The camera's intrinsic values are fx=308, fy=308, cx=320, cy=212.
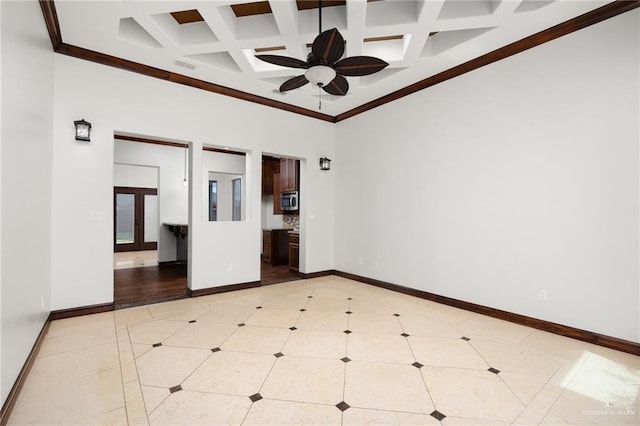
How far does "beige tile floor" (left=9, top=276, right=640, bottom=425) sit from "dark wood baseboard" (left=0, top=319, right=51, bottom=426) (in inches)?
2.1

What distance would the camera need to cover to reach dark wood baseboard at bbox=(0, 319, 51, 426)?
6.27ft

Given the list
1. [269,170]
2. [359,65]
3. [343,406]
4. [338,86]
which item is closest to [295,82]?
[338,86]

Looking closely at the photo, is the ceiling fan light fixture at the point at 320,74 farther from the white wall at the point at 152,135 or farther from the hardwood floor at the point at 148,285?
the hardwood floor at the point at 148,285

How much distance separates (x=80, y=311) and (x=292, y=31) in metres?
4.23

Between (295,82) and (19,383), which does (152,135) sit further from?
(19,383)

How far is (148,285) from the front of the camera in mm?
5363

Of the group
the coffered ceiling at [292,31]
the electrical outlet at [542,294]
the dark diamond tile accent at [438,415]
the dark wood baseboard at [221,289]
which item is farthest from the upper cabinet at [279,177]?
the dark diamond tile accent at [438,415]

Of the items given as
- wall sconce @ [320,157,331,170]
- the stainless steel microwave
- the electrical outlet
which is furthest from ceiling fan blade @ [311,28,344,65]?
the stainless steel microwave

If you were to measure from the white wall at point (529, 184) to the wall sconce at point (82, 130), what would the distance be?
433 cm

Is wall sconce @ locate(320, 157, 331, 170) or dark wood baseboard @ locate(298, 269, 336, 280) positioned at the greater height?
wall sconce @ locate(320, 157, 331, 170)

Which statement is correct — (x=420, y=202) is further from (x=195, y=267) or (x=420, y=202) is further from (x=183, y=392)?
(x=183, y=392)

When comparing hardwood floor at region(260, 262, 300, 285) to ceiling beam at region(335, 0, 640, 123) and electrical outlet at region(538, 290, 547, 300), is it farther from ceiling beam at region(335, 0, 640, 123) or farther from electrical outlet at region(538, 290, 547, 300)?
electrical outlet at region(538, 290, 547, 300)

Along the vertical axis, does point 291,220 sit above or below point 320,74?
below

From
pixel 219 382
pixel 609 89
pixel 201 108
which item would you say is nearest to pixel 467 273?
pixel 609 89
